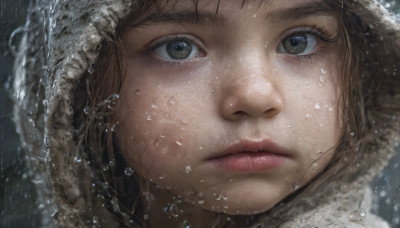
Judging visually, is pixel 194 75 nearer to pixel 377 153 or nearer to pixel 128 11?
pixel 128 11

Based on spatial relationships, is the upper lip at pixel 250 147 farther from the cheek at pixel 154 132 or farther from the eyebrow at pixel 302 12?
the eyebrow at pixel 302 12

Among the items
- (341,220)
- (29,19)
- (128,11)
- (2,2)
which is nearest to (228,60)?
(128,11)

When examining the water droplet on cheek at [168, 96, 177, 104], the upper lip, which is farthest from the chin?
the water droplet on cheek at [168, 96, 177, 104]

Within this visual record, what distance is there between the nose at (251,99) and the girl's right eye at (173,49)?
0.46 feet

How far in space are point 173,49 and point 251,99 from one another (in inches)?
9.0

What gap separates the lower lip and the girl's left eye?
23 cm

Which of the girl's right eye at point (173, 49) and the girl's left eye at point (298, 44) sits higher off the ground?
the girl's left eye at point (298, 44)

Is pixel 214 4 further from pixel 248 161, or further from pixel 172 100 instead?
pixel 248 161

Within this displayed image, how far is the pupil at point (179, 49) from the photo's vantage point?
48.8 inches

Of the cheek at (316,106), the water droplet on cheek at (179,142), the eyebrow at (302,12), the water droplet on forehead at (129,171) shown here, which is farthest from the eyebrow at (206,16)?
the water droplet on forehead at (129,171)

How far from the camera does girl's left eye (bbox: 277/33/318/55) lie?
126cm

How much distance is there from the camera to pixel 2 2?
2.32 metres

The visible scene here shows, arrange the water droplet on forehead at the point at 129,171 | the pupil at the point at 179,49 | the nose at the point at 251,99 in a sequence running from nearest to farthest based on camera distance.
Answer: the nose at the point at 251,99, the pupil at the point at 179,49, the water droplet on forehead at the point at 129,171

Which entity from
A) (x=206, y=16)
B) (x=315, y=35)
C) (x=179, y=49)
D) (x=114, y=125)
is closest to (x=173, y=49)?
(x=179, y=49)
